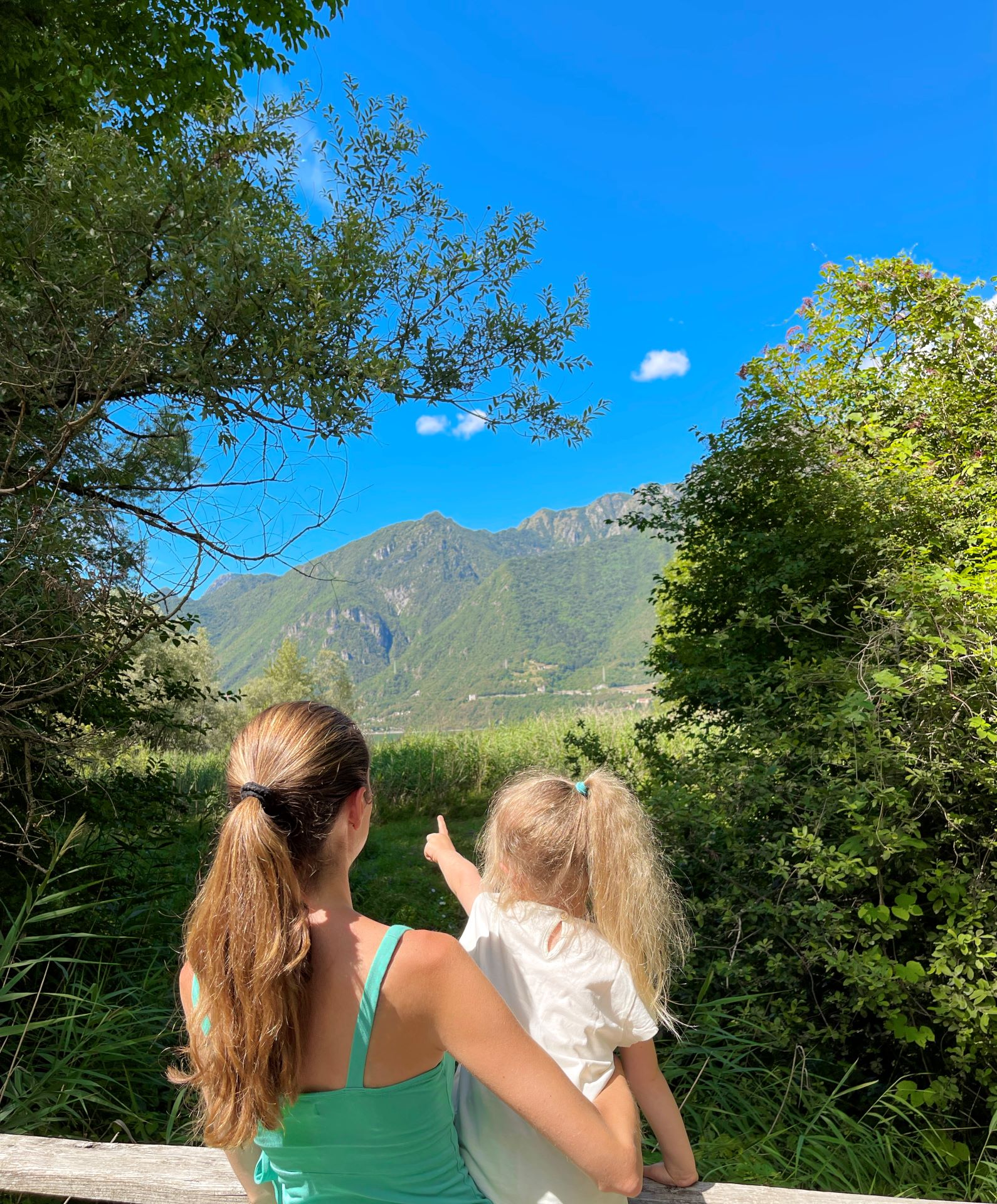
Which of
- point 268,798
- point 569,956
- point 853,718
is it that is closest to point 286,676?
point 853,718

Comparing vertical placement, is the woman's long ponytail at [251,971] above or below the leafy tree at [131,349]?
below

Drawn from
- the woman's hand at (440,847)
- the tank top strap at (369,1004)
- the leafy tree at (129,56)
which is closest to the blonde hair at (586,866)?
the woman's hand at (440,847)

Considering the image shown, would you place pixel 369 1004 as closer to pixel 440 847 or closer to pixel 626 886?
pixel 626 886

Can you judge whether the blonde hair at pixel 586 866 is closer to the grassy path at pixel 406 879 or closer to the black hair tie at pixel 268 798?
the black hair tie at pixel 268 798

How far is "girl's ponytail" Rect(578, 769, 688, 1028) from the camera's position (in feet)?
5.03

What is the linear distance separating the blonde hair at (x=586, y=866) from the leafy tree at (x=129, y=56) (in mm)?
4167

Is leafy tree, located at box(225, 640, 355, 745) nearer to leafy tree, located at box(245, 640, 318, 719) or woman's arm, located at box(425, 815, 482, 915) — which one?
leafy tree, located at box(245, 640, 318, 719)

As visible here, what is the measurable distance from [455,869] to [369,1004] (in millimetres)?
756

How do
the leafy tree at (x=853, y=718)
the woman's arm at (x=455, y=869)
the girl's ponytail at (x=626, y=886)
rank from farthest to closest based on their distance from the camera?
the leafy tree at (x=853, y=718)
the woman's arm at (x=455, y=869)
the girl's ponytail at (x=626, y=886)

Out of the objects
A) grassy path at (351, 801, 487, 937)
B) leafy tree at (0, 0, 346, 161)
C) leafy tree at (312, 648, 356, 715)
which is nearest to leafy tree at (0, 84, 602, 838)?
leafy tree at (0, 0, 346, 161)

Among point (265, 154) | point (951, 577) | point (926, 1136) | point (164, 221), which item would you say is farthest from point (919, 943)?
point (265, 154)

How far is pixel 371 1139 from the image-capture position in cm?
114

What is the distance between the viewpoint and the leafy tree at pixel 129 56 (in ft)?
13.7

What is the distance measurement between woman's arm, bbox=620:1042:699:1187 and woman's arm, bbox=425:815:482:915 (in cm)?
46
